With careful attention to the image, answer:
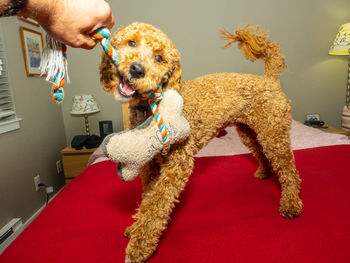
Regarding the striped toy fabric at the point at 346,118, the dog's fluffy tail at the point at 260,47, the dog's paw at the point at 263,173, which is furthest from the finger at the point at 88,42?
Answer: the striped toy fabric at the point at 346,118

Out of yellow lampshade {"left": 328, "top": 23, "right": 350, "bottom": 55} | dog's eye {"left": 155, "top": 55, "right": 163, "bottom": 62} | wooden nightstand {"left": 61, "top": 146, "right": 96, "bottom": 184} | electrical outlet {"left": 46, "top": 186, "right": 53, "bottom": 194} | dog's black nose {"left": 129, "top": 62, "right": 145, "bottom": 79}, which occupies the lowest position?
electrical outlet {"left": 46, "top": 186, "right": 53, "bottom": 194}

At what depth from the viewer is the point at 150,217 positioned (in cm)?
77

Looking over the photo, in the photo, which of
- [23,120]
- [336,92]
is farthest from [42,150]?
[336,92]

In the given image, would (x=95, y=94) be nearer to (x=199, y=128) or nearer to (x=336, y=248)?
(x=199, y=128)

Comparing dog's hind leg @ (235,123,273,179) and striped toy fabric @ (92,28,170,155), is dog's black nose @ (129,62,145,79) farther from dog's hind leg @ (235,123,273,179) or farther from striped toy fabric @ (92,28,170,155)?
dog's hind leg @ (235,123,273,179)

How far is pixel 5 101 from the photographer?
70.7 inches

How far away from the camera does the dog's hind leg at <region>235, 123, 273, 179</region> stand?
132 cm

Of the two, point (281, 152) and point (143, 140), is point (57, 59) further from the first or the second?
point (281, 152)

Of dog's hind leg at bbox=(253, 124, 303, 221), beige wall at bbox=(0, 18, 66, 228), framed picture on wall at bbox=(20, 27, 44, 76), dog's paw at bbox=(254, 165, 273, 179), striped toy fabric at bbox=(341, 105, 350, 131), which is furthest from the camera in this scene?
striped toy fabric at bbox=(341, 105, 350, 131)

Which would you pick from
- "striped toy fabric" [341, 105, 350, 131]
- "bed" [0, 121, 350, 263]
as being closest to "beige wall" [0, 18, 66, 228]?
"bed" [0, 121, 350, 263]

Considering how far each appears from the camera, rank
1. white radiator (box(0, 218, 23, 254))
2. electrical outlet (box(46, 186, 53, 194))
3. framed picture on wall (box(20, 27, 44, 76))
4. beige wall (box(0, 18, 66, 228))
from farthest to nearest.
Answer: electrical outlet (box(46, 186, 53, 194)), framed picture on wall (box(20, 27, 44, 76)), beige wall (box(0, 18, 66, 228)), white radiator (box(0, 218, 23, 254))

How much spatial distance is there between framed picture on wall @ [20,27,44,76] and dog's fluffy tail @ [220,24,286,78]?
179 cm

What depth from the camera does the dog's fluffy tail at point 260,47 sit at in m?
1.15

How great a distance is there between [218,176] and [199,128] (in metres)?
0.54
